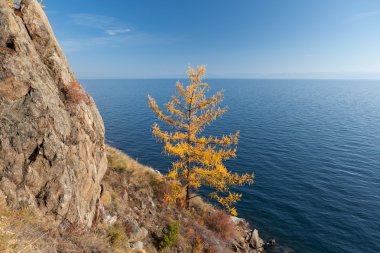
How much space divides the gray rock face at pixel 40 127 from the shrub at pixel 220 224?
1176 centimetres

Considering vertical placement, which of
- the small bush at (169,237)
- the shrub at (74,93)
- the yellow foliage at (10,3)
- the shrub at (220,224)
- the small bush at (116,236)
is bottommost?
the shrub at (220,224)

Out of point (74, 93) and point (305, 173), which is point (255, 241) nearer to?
point (305, 173)

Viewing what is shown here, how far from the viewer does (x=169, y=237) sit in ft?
50.6

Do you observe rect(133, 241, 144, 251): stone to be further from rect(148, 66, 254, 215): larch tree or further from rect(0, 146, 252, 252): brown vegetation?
rect(148, 66, 254, 215): larch tree

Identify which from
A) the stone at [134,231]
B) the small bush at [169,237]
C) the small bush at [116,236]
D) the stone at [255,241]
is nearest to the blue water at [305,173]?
the stone at [255,241]

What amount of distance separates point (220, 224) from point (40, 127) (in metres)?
16.9

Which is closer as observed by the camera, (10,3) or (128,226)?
(10,3)

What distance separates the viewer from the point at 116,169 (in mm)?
19625

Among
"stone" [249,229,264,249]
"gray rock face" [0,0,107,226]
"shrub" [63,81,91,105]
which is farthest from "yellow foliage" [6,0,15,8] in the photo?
"stone" [249,229,264,249]

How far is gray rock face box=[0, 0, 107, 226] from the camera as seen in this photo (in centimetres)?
891

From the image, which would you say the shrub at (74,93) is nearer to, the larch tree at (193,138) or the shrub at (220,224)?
the larch tree at (193,138)

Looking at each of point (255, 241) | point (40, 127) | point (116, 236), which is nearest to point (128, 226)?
point (116, 236)

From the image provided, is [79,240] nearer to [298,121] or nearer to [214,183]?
[214,183]

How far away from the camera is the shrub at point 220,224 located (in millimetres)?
20625
